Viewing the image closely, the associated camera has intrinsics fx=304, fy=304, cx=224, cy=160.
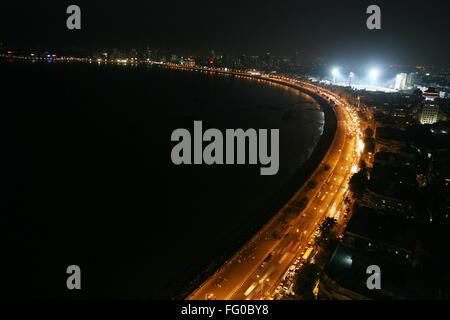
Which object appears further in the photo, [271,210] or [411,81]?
[411,81]

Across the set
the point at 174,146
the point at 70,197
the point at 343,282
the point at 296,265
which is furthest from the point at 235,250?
the point at 174,146

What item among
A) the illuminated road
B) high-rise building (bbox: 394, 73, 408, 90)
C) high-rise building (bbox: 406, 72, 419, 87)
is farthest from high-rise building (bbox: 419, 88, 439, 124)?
high-rise building (bbox: 406, 72, 419, 87)

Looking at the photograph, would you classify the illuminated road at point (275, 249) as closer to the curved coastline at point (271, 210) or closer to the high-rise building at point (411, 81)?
the curved coastline at point (271, 210)

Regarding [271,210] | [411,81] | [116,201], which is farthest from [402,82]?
[116,201]

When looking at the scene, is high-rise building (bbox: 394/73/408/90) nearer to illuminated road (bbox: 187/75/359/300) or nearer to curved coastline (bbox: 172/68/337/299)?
curved coastline (bbox: 172/68/337/299)

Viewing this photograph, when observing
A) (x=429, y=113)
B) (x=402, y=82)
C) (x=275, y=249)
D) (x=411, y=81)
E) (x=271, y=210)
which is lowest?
(x=275, y=249)

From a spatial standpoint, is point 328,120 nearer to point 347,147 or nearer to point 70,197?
point 347,147

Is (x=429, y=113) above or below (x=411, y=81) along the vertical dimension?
below

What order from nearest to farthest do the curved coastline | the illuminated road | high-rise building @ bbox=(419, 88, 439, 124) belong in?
the illuminated road
the curved coastline
high-rise building @ bbox=(419, 88, 439, 124)

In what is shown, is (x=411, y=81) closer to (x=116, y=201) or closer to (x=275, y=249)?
(x=275, y=249)
